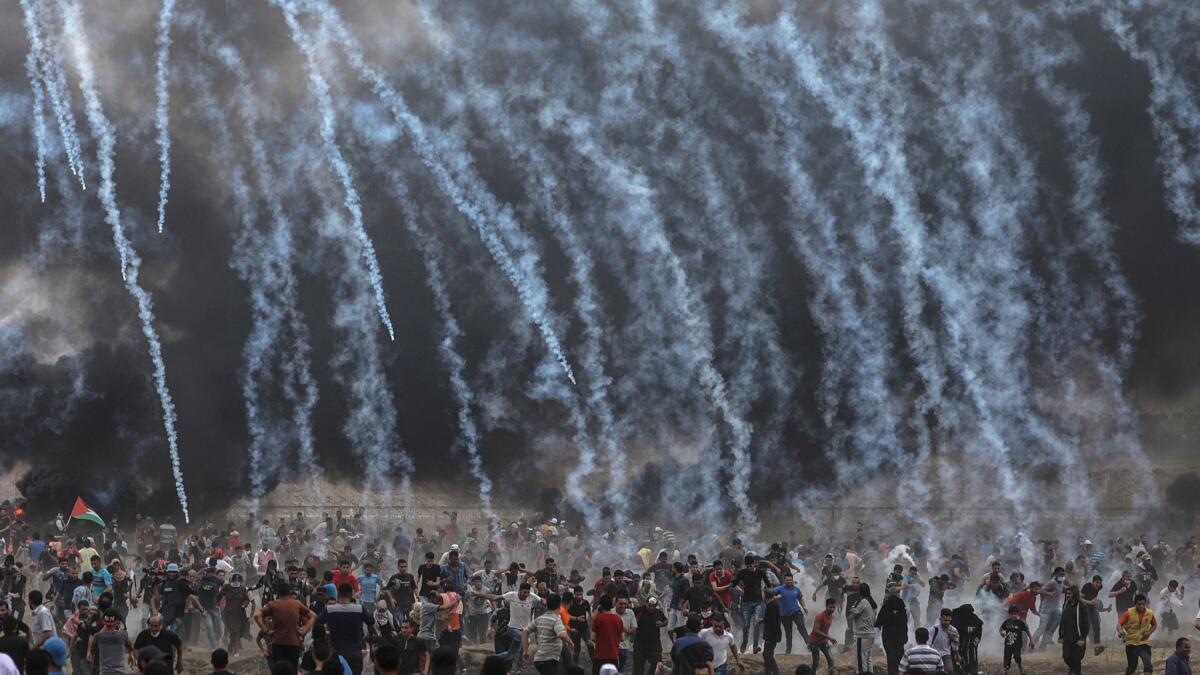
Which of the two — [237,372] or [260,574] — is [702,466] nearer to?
[237,372]

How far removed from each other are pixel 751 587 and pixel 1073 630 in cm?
541

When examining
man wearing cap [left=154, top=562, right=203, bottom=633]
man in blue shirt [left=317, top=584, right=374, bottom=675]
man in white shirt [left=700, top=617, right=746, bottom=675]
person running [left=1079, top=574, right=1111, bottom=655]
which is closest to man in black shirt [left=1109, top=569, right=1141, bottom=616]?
person running [left=1079, top=574, right=1111, bottom=655]

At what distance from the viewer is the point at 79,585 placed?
2667 cm

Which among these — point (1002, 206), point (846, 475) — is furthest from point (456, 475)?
point (1002, 206)

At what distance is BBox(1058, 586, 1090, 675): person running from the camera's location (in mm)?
24125

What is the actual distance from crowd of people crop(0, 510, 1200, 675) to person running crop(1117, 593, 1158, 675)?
25 mm

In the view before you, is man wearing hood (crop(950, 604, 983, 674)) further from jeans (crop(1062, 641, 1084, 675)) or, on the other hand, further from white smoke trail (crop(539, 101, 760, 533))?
white smoke trail (crop(539, 101, 760, 533))

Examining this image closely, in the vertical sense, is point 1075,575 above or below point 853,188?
below

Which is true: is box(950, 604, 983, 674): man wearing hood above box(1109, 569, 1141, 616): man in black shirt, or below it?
below

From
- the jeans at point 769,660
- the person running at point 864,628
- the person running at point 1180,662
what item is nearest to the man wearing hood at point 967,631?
the person running at point 864,628

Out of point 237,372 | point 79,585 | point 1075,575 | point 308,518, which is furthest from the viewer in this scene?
point 237,372

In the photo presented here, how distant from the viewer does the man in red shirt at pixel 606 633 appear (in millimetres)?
20172

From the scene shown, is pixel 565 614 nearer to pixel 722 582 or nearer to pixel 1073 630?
pixel 722 582

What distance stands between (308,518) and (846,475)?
63.6 feet
